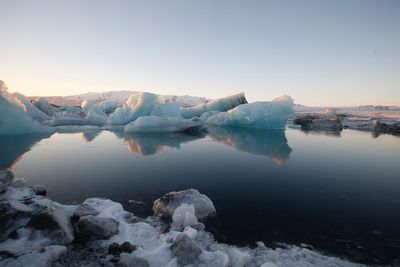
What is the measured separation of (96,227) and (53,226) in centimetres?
46

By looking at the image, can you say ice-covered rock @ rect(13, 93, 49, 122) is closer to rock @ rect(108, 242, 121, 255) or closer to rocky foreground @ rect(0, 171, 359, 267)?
rocky foreground @ rect(0, 171, 359, 267)

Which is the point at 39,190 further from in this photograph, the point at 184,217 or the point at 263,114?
the point at 263,114

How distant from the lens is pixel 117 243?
290 cm

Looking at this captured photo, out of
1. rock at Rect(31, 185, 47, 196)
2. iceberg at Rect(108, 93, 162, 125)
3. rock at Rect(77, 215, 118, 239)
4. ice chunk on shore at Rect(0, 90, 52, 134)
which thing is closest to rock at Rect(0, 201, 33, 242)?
rock at Rect(77, 215, 118, 239)

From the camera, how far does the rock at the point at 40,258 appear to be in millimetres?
2363

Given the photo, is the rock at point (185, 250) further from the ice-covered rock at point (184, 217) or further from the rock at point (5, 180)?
the rock at point (5, 180)

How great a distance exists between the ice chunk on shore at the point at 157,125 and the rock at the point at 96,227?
11.3 metres

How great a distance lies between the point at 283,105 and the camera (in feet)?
56.1

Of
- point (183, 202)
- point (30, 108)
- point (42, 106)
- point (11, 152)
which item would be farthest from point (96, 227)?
point (42, 106)

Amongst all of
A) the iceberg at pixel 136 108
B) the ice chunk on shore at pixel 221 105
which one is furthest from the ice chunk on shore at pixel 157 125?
the ice chunk on shore at pixel 221 105

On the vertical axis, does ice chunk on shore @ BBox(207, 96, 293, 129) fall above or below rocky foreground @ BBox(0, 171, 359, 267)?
above

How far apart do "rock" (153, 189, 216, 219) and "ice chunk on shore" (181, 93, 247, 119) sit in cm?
2020

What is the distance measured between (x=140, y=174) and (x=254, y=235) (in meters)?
3.47

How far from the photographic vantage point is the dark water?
339 centimetres
